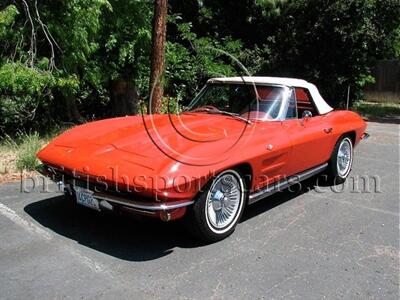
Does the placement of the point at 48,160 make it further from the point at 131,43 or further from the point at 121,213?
the point at 131,43

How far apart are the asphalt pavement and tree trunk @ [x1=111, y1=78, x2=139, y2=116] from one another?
5.29 meters

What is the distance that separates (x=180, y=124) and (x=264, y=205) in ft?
4.33

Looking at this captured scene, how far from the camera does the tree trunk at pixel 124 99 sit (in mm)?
10773

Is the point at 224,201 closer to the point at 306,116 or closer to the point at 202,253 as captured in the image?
the point at 202,253

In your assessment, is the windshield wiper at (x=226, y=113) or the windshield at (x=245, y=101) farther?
the windshield at (x=245, y=101)

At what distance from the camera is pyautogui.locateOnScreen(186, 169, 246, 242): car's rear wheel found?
4.12 metres

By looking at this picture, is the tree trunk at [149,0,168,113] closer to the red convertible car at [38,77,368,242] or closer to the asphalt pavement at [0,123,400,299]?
the red convertible car at [38,77,368,242]

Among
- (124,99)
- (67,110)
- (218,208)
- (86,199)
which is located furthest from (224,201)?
(124,99)

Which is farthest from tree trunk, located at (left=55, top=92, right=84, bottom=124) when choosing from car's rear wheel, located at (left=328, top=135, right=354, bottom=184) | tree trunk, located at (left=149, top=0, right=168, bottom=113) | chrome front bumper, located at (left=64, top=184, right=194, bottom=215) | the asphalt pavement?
chrome front bumper, located at (left=64, top=184, right=194, bottom=215)

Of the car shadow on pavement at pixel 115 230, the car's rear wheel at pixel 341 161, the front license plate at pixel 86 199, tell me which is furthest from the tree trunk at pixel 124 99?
the front license plate at pixel 86 199

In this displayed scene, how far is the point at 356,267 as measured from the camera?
3994 millimetres

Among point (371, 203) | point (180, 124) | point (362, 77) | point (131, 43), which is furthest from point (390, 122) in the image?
point (180, 124)

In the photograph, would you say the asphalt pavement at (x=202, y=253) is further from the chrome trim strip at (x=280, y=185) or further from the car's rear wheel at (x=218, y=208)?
the chrome trim strip at (x=280, y=185)

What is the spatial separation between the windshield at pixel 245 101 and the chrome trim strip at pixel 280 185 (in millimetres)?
695
